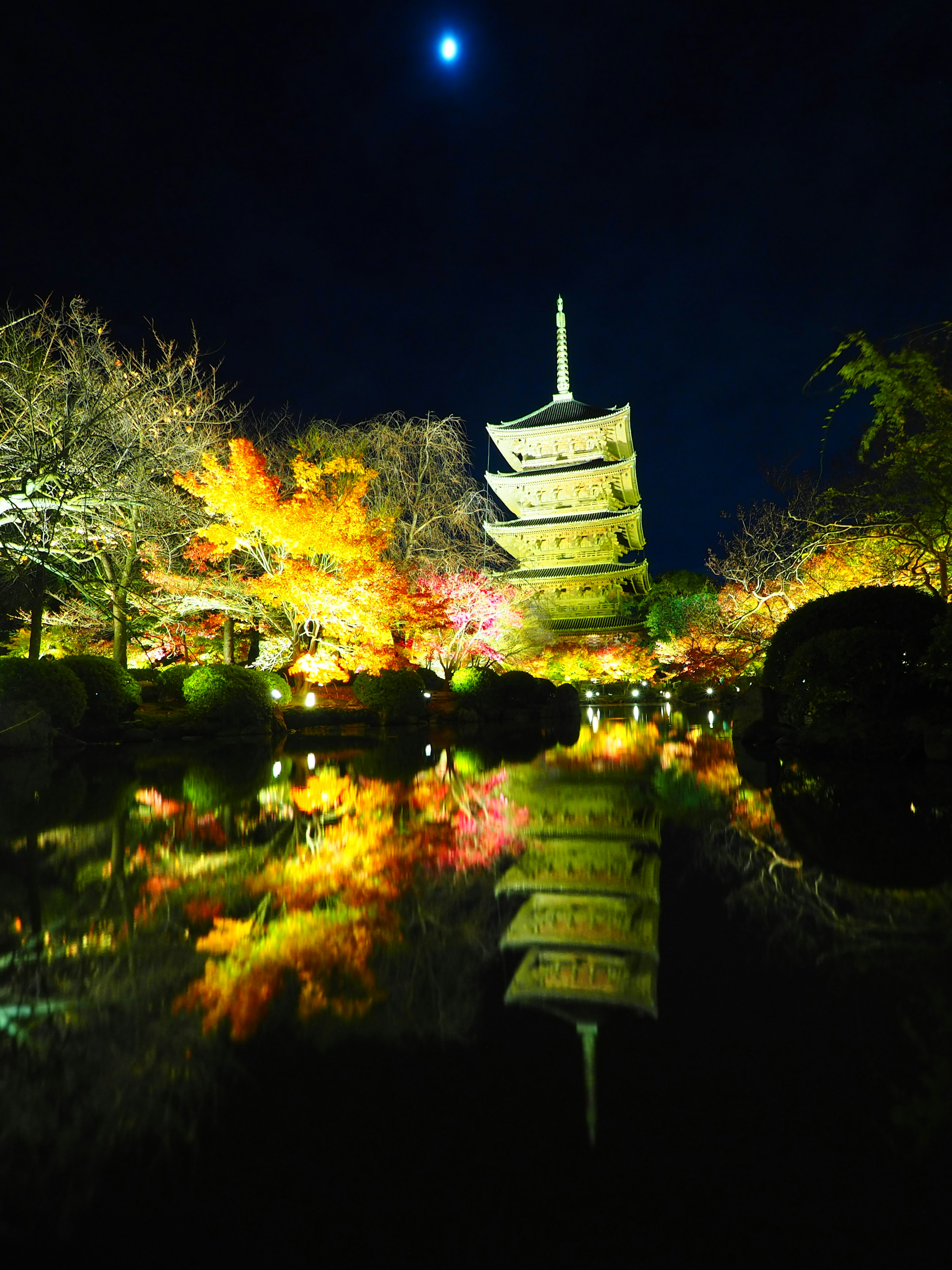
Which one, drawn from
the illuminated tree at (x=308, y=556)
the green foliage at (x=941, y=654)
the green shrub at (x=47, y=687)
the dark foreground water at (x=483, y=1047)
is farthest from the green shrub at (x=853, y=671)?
the green shrub at (x=47, y=687)

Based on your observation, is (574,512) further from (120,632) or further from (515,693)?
(120,632)

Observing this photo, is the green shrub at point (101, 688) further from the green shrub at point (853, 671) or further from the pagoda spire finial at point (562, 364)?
the pagoda spire finial at point (562, 364)

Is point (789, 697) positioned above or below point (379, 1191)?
above

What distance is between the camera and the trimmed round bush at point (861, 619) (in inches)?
311

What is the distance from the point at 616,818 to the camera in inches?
203

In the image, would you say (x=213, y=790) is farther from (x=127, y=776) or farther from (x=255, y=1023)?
(x=255, y=1023)

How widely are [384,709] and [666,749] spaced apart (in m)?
7.98

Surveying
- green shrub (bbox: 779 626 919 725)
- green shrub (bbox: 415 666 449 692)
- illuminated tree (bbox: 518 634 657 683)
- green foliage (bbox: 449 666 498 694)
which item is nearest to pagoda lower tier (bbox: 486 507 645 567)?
illuminated tree (bbox: 518 634 657 683)

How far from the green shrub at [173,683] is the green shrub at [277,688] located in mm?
1971

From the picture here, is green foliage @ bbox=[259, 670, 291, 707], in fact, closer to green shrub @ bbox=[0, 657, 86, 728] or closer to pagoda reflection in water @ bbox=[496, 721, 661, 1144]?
green shrub @ bbox=[0, 657, 86, 728]

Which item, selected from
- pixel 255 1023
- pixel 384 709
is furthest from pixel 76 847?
pixel 384 709

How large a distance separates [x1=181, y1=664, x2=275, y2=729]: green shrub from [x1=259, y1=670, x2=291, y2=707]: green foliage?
1.59ft

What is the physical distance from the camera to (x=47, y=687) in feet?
35.7

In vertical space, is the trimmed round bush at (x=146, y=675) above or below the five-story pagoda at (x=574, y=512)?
below
